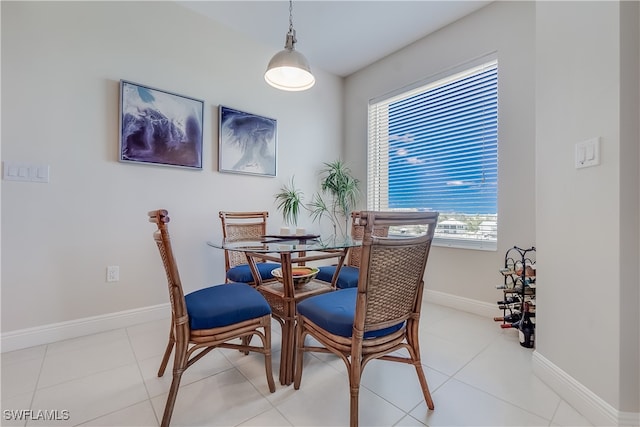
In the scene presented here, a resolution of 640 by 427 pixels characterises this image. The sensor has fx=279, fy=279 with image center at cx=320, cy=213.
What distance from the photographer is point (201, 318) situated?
129 centimetres

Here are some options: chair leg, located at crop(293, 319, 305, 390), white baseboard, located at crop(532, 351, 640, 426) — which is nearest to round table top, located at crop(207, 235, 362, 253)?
chair leg, located at crop(293, 319, 305, 390)

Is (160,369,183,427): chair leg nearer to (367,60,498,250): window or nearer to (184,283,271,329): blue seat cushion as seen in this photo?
(184,283,271,329): blue seat cushion

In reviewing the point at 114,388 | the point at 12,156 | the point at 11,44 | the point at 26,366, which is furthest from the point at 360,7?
the point at 26,366

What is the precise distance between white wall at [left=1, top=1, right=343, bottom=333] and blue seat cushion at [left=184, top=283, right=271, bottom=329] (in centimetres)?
120

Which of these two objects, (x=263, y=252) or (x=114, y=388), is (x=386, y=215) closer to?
(x=263, y=252)

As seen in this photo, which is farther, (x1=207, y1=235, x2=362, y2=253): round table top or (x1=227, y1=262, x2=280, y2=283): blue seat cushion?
(x1=227, y1=262, x2=280, y2=283): blue seat cushion

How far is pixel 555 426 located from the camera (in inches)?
47.6

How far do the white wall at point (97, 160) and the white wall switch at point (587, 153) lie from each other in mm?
2588

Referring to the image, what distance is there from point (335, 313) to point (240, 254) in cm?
147

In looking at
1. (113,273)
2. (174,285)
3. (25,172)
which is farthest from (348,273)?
(25,172)

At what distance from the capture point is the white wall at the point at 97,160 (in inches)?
74.8

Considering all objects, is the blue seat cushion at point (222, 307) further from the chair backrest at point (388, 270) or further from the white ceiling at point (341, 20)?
the white ceiling at point (341, 20)

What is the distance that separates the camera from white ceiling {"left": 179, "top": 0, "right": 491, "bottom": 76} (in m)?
2.49

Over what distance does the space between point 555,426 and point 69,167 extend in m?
3.24
